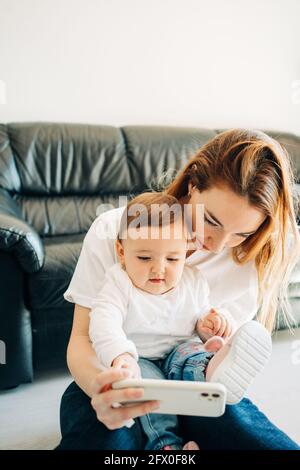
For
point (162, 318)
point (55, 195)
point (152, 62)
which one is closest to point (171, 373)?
point (162, 318)

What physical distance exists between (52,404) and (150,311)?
0.76 m

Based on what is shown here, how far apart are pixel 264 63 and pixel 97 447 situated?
9.03ft

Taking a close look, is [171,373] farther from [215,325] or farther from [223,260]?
[223,260]

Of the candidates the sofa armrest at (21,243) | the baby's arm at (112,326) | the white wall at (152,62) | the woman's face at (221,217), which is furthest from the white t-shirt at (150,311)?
the white wall at (152,62)

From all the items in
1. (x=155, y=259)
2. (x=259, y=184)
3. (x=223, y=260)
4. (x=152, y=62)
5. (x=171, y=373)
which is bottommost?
(x=171, y=373)

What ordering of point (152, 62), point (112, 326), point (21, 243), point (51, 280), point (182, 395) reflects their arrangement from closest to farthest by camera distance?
1. point (182, 395)
2. point (112, 326)
3. point (21, 243)
4. point (51, 280)
5. point (152, 62)

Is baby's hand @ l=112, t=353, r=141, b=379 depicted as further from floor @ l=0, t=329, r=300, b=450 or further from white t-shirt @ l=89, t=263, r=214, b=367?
floor @ l=0, t=329, r=300, b=450

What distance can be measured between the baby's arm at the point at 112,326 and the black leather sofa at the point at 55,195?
0.61 metres

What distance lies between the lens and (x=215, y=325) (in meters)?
0.88

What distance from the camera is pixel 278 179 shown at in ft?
3.06

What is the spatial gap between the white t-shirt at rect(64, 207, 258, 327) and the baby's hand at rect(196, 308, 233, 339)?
153 mm

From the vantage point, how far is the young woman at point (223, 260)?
769 millimetres

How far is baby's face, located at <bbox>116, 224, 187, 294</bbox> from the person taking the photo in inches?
33.5

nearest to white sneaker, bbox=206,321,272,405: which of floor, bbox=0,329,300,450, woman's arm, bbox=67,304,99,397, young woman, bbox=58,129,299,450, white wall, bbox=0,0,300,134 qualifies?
young woman, bbox=58,129,299,450
